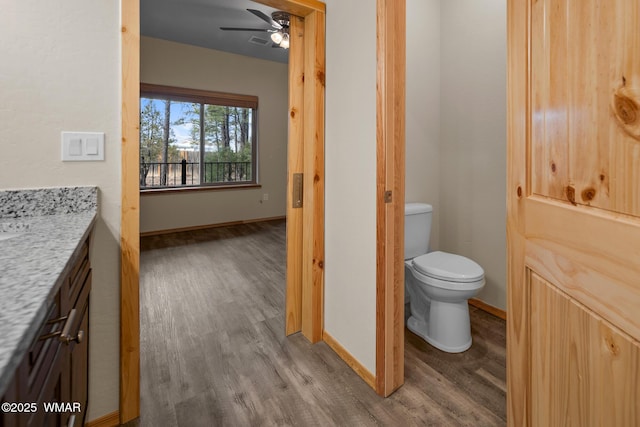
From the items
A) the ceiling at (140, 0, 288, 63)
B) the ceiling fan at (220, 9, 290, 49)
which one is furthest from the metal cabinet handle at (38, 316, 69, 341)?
the ceiling at (140, 0, 288, 63)

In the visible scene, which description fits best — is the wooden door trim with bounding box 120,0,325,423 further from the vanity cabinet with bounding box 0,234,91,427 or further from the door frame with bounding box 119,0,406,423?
the vanity cabinet with bounding box 0,234,91,427

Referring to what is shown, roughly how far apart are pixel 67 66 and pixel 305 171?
1233 mm

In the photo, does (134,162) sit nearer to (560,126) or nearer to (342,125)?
(342,125)

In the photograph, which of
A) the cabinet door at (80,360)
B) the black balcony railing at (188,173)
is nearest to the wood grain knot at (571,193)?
the cabinet door at (80,360)

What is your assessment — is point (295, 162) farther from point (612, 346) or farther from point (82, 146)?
point (612, 346)

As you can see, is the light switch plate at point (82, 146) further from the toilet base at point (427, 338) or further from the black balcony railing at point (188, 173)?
the black balcony railing at point (188, 173)

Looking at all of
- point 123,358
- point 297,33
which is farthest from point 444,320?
point 297,33

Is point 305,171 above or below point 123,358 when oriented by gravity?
above

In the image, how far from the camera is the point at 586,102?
0.59m

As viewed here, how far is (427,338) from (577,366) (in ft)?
4.97

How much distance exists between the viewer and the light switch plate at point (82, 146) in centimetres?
125

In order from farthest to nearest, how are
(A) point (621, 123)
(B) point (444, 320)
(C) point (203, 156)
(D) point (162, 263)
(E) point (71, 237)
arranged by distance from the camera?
(C) point (203, 156), (D) point (162, 263), (B) point (444, 320), (E) point (71, 237), (A) point (621, 123)

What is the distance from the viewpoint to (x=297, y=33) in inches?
79.2

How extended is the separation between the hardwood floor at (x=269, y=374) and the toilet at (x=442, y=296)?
0.27 feet
